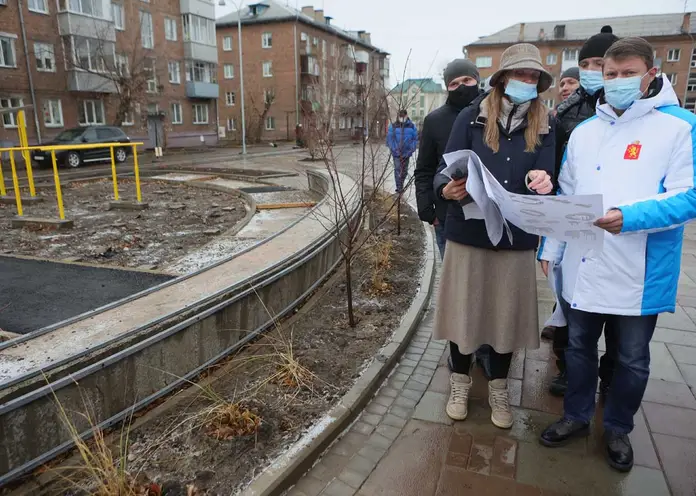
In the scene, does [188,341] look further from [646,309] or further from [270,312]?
[646,309]

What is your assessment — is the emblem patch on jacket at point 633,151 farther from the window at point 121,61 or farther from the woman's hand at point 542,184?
the window at point 121,61

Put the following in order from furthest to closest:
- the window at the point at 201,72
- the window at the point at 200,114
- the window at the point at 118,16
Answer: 1. the window at the point at 200,114
2. the window at the point at 201,72
3. the window at the point at 118,16

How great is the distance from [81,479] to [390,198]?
315 inches

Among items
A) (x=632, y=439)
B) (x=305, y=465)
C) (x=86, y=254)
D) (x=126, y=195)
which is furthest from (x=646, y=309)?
(x=126, y=195)

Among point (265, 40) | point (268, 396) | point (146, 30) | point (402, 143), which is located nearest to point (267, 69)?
point (265, 40)

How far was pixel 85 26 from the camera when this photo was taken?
1040 inches

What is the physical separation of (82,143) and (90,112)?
1040cm

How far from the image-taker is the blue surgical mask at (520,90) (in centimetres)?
262

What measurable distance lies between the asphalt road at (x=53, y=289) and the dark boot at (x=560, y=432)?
3.60 m

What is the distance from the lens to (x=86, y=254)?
6.65m

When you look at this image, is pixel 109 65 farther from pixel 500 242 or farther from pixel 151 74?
pixel 500 242

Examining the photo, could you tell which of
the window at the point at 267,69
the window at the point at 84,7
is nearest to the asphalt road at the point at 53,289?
the window at the point at 84,7

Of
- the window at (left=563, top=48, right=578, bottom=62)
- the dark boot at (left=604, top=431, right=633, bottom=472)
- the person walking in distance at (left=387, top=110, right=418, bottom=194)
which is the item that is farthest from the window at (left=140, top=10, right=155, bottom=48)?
the window at (left=563, top=48, right=578, bottom=62)

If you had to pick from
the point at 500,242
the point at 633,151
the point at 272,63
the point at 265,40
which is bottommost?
the point at 500,242
